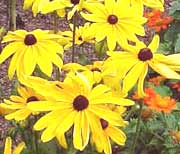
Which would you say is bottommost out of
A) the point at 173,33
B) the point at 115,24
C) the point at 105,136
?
the point at 105,136

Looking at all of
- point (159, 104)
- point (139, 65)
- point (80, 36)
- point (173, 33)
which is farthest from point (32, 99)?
point (173, 33)

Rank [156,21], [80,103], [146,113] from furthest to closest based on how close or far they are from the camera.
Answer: [156,21], [146,113], [80,103]

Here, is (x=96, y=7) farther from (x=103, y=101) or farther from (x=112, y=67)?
(x=103, y=101)

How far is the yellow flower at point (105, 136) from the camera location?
4.56 ft

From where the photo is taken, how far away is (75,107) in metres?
1.39

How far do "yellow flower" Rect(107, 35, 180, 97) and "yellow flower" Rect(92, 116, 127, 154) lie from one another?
0.30 ft

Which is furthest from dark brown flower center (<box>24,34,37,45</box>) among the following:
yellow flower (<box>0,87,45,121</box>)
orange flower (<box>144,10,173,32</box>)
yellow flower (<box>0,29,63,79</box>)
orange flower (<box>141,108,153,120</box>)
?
orange flower (<box>144,10,173,32</box>)

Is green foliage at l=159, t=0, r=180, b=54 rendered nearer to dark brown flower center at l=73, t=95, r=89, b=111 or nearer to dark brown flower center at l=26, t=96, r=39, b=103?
dark brown flower center at l=26, t=96, r=39, b=103

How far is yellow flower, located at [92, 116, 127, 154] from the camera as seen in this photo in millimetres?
1390

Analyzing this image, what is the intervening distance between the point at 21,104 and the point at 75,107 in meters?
0.20

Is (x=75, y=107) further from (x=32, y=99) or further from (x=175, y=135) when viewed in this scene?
(x=175, y=135)

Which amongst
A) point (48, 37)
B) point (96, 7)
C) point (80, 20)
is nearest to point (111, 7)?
point (96, 7)

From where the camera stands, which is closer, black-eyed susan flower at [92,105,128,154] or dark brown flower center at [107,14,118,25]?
black-eyed susan flower at [92,105,128,154]

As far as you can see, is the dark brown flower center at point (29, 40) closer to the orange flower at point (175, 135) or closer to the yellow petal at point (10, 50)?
the yellow petal at point (10, 50)
